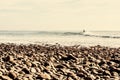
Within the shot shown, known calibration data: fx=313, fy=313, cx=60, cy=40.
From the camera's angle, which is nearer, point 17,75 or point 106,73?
point 17,75

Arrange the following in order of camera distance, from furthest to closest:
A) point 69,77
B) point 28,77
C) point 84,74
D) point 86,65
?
point 86,65
point 84,74
point 69,77
point 28,77

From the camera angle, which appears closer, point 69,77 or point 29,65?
point 69,77

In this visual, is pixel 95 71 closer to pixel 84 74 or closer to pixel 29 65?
pixel 84 74

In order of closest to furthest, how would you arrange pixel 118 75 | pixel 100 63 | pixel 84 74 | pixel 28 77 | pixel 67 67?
pixel 28 77, pixel 84 74, pixel 118 75, pixel 67 67, pixel 100 63

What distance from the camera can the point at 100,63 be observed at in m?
14.2

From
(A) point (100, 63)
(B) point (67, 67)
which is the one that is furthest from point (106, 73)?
(A) point (100, 63)

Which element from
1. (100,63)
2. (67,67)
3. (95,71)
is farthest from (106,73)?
(100,63)

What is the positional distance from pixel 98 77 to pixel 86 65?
8.38ft

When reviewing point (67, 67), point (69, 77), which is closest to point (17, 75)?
point (69, 77)

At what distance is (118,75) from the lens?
11.6m

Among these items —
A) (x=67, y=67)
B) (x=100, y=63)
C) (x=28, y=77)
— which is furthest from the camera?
(x=100, y=63)

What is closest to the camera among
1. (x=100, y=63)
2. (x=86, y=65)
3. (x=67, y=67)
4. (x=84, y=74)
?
(x=84, y=74)

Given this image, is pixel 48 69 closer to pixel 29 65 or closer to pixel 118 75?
pixel 29 65

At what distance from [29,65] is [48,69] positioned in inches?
50.5
